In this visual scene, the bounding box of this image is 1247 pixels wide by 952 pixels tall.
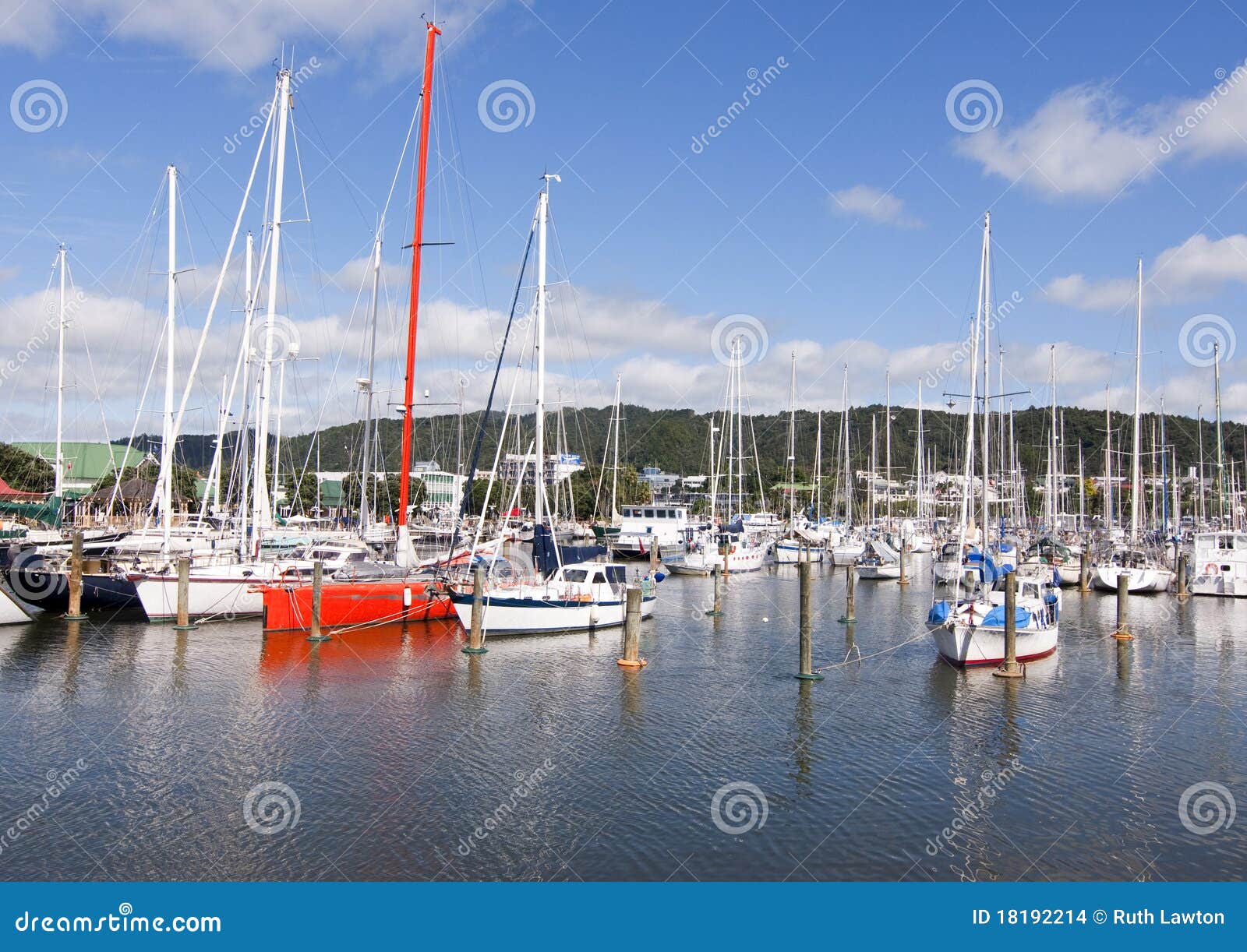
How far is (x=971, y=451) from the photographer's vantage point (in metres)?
45.1

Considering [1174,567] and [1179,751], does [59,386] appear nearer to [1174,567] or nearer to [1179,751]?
[1179,751]

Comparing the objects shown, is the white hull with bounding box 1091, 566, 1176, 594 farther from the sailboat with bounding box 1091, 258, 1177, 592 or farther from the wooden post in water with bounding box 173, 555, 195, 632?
the wooden post in water with bounding box 173, 555, 195, 632

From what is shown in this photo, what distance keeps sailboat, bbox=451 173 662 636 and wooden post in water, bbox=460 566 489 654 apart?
0.48ft

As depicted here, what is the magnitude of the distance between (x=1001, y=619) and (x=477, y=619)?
17.2 metres

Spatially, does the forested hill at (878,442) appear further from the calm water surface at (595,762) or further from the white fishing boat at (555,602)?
the calm water surface at (595,762)
